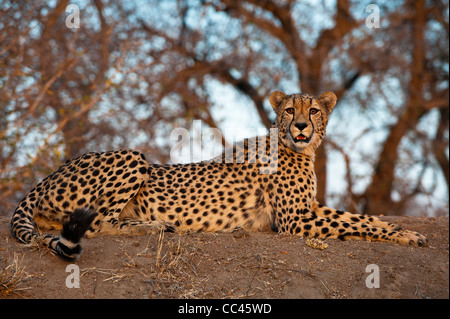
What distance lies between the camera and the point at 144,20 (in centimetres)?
1209

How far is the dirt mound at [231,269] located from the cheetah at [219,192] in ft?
1.05

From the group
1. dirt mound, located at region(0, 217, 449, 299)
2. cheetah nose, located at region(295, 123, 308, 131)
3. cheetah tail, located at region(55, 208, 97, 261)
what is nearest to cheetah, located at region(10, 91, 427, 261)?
cheetah nose, located at region(295, 123, 308, 131)

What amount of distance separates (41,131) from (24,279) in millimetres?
4121

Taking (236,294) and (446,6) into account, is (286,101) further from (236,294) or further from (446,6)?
(446,6)

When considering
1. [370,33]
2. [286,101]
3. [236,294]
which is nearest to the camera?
[236,294]

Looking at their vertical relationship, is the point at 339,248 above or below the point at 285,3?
below

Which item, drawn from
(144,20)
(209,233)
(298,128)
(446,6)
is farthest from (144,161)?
(446,6)

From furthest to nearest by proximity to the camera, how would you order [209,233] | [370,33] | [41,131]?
[370,33] < [41,131] < [209,233]

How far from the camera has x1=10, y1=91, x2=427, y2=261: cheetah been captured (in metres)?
4.72

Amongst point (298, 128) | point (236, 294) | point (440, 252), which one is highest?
point (298, 128)

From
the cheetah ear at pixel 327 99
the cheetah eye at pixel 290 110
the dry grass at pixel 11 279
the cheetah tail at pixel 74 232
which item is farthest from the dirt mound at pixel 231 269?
the cheetah ear at pixel 327 99

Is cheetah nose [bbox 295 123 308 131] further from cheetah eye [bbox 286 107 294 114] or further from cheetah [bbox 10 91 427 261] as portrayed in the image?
cheetah eye [bbox 286 107 294 114]

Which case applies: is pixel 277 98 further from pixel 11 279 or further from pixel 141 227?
pixel 11 279

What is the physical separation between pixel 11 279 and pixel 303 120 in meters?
2.79
